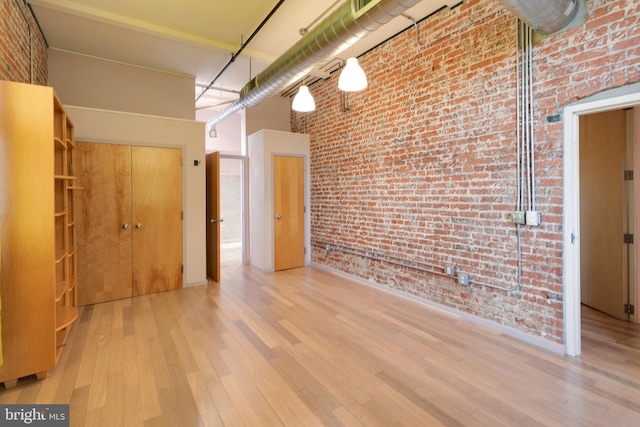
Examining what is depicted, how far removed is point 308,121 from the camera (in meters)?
6.04

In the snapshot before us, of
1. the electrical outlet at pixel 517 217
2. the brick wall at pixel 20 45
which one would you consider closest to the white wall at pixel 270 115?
the brick wall at pixel 20 45

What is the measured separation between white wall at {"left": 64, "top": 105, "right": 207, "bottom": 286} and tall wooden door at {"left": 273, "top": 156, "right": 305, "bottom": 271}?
1346 millimetres

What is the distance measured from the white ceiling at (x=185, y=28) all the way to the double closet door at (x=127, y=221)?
1450mm

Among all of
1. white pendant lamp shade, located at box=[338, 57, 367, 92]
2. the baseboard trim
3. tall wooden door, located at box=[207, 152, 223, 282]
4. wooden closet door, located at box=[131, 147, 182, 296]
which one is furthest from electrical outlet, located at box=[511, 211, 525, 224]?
wooden closet door, located at box=[131, 147, 182, 296]

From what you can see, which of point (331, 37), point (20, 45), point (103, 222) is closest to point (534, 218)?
point (331, 37)

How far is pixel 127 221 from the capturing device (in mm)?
4281

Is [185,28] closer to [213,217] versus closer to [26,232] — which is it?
[213,217]

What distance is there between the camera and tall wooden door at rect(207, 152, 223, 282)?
4914 mm

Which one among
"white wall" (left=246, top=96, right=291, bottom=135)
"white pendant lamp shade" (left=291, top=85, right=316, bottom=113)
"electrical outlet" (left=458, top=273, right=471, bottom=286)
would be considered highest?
"white wall" (left=246, top=96, right=291, bottom=135)

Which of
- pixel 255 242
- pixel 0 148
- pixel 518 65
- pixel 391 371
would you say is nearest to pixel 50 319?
pixel 0 148

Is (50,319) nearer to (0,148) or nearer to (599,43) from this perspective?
(0,148)

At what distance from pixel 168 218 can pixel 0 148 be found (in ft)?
8.15

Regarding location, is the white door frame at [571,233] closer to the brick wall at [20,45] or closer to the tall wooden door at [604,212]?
the tall wooden door at [604,212]

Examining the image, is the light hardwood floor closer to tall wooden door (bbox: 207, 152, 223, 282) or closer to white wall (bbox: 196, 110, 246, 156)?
tall wooden door (bbox: 207, 152, 223, 282)
